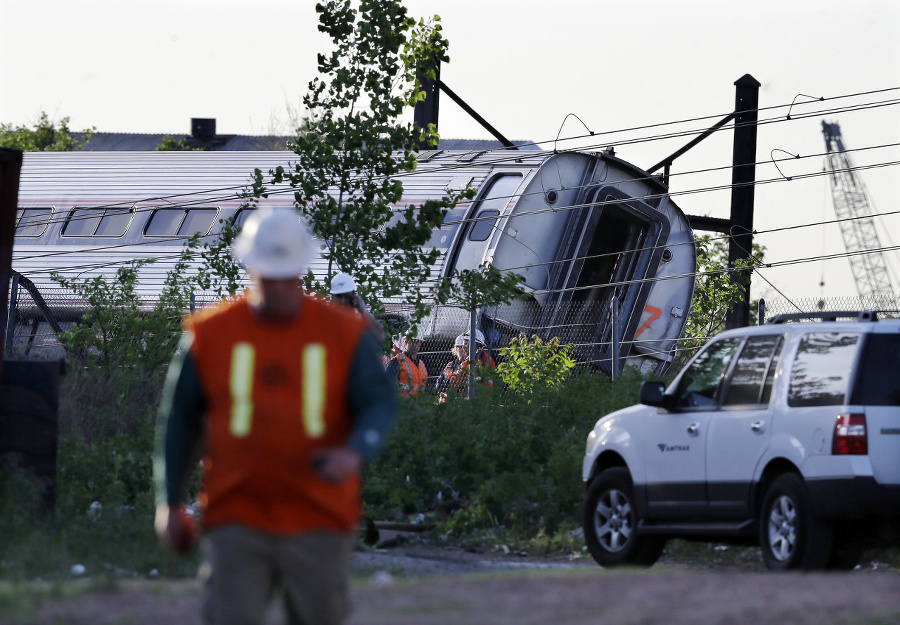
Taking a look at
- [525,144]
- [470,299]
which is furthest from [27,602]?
[525,144]

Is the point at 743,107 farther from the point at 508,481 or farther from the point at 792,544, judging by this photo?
the point at 792,544

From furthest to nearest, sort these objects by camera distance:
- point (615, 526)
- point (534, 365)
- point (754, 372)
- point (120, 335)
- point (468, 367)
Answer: point (120, 335)
point (534, 365)
point (468, 367)
point (615, 526)
point (754, 372)

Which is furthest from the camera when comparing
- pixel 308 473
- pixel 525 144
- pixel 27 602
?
pixel 525 144

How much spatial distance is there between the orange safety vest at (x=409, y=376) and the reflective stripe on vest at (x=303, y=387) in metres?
11.2

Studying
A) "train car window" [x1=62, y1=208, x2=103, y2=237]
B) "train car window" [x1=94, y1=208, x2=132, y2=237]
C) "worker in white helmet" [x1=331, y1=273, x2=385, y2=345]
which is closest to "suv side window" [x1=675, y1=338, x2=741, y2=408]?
"worker in white helmet" [x1=331, y1=273, x2=385, y2=345]

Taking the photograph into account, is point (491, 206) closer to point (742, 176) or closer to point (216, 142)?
point (742, 176)

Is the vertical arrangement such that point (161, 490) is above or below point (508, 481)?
above

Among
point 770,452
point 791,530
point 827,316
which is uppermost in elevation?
point 827,316

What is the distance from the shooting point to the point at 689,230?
860 inches

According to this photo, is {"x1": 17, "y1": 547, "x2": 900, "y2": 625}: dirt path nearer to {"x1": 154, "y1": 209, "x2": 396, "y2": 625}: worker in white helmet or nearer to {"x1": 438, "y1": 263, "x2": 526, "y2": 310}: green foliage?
{"x1": 154, "y1": 209, "x2": 396, "y2": 625}: worker in white helmet

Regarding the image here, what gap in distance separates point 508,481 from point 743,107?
1131 cm

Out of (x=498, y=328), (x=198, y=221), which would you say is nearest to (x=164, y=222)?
(x=198, y=221)

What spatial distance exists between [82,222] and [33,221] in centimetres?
137

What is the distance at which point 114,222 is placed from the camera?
82.4 ft
